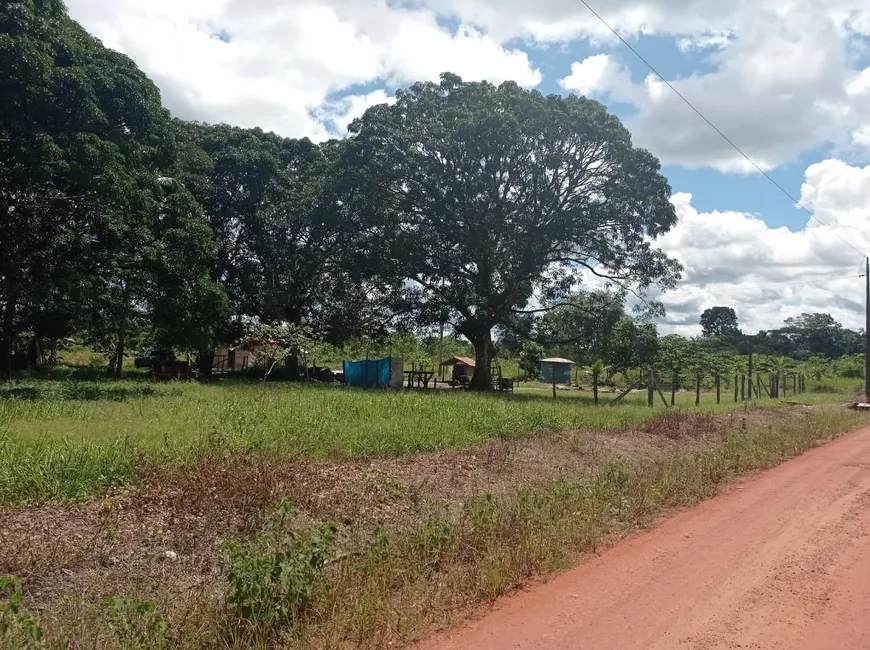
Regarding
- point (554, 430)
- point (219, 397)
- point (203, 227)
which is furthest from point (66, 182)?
point (554, 430)

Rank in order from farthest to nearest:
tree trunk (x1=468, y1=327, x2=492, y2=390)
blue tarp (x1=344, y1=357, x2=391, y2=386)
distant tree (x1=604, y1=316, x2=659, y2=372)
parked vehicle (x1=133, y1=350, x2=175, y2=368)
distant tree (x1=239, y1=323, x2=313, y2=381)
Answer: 1. parked vehicle (x1=133, y1=350, x2=175, y2=368)
2. blue tarp (x1=344, y1=357, x2=391, y2=386)
3. tree trunk (x1=468, y1=327, x2=492, y2=390)
4. distant tree (x1=604, y1=316, x2=659, y2=372)
5. distant tree (x1=239, y1=323, x2=313, y2=381)

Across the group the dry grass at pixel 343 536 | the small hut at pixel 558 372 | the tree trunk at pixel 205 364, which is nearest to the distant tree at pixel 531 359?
the small hut at pixel 558 372

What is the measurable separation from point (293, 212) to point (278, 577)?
26330 mm

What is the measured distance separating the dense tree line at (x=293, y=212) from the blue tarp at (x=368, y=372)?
60.7 inches

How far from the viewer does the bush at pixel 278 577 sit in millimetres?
4164

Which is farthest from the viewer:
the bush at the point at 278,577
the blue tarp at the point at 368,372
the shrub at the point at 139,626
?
the blue tarp at the point at 368,372

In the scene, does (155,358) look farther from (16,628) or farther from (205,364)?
(16,628)

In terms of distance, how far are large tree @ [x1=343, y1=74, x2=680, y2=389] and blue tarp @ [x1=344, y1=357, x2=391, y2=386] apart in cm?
472

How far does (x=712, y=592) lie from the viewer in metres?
5.09

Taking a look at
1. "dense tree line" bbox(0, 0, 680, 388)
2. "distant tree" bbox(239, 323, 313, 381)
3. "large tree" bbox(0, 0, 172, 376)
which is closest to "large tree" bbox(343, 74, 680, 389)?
"dense tree line" bbox(0, 0, 680, 388)

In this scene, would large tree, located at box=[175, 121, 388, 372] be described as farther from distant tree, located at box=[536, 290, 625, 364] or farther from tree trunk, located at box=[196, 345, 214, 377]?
distant tree, located at box=[536, 290, 625, 364]

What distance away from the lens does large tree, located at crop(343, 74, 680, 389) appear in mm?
26000

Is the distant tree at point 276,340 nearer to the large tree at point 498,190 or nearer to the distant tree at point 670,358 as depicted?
the large tree at point 498,190

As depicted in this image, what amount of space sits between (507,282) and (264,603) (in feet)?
79.6
